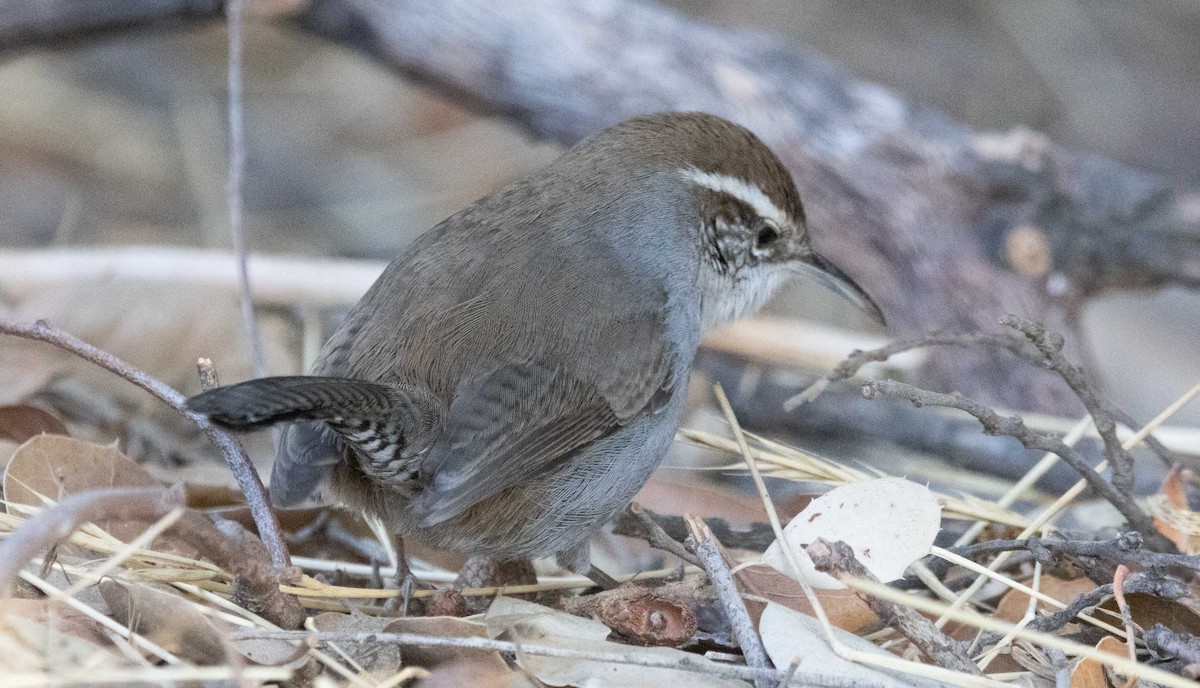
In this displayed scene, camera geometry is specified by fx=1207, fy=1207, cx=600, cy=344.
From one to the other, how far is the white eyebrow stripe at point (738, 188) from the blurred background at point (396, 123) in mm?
2209

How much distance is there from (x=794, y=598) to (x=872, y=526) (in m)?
0.27

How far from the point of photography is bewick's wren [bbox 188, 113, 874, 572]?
2.52 m

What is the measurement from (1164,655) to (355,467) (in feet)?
5.66

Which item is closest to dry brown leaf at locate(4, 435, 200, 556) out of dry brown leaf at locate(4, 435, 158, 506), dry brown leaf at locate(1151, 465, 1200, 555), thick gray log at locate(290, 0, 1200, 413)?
dry brown leaf at locate(4, 435, 158, 506)

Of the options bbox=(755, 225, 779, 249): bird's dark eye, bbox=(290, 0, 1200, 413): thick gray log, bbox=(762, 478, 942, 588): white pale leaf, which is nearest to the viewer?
bbox=(762, 478, 942, 588): white pale leaf

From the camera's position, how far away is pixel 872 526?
254cm

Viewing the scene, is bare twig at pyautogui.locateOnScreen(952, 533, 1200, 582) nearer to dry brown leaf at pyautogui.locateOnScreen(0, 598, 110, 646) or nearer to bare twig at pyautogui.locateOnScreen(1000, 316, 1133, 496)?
bare twig at pyautogui.locateOnScreen(1000, 316, 1133, 496)

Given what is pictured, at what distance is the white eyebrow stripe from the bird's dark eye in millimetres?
44

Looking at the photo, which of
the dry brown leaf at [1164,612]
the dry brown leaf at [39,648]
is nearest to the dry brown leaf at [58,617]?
the dry brown leaf at [39,648]

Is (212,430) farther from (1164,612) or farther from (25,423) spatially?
(1164,612)

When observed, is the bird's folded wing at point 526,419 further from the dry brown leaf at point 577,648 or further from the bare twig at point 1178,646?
the bare twig at point 1178,646

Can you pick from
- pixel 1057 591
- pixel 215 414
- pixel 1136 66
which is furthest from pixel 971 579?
pixel 1136 66

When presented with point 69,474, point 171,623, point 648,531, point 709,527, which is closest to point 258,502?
point 171,623

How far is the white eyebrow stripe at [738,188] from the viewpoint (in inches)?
128
